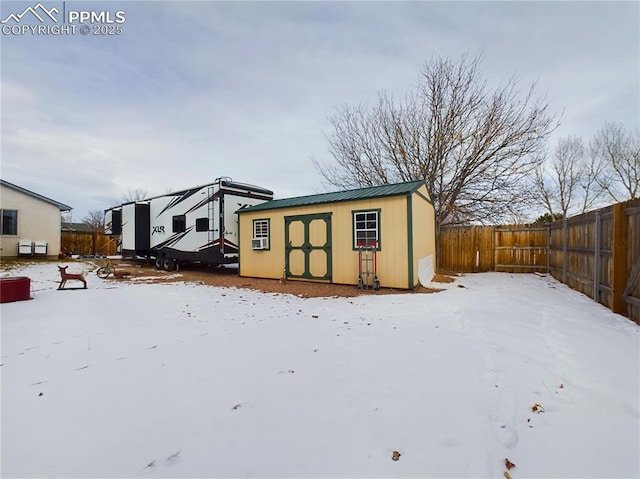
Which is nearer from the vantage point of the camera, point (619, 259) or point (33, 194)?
point (619, 259)

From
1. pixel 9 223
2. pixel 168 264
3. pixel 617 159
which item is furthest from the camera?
pixel 617 159

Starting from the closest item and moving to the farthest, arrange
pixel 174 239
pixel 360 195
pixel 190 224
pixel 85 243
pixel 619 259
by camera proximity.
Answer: pixel 619 259 → pixel 360 195 → pixel 190 224 → pixel 174 239 → pixel 85 243

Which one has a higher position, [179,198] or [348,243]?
[179,198]

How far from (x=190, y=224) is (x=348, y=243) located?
6.78 metres

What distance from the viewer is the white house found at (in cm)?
1355

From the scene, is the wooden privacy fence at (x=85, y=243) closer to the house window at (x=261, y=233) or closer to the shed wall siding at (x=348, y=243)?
the house window at (x=261, y=233)

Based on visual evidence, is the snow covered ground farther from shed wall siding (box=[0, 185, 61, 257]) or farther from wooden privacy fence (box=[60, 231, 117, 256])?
wooden privacy fence (box=[60, 231, 117, 256])

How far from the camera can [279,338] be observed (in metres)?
3.74

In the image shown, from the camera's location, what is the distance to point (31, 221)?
14406 mm

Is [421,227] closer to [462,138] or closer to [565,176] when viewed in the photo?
[462,138]

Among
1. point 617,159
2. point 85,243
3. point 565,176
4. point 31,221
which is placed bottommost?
point 85,243

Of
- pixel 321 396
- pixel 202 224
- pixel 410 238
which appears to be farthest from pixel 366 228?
pixel 202 224

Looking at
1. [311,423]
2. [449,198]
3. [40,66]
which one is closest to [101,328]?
[311,423]

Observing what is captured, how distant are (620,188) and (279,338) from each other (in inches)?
986
